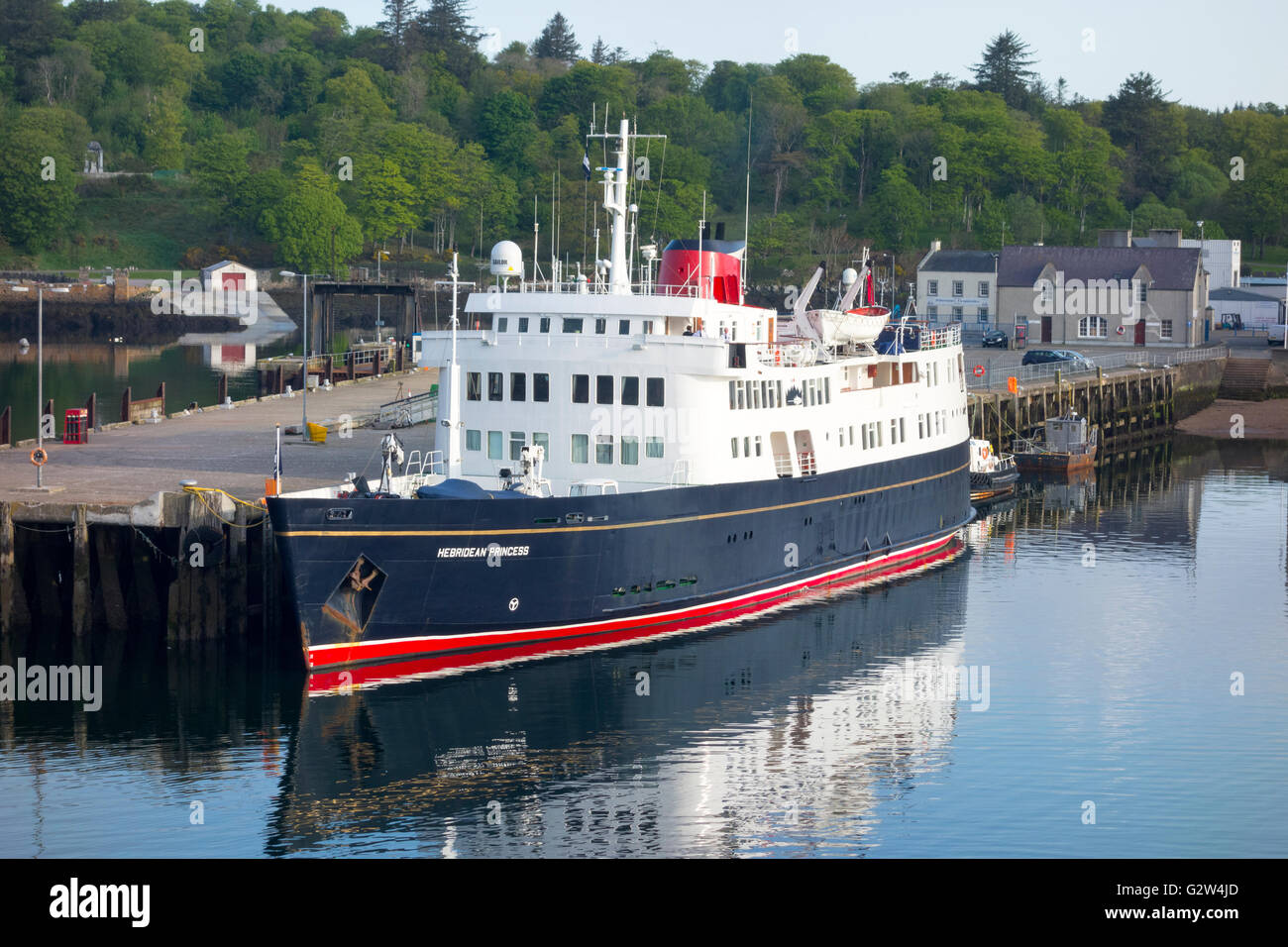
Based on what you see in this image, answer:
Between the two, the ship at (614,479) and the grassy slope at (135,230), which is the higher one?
the grassy slope at (135,230)

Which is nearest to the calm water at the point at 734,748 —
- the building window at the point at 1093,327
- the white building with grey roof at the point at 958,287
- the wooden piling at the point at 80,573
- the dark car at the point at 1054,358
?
the wooden piling at the point at 80,573

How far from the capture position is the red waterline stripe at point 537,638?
3691 cm

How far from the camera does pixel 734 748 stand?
1355 inches

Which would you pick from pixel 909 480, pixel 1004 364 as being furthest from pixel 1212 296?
pixel 909 480

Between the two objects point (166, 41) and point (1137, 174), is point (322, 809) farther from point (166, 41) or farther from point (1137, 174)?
point (166, 41)

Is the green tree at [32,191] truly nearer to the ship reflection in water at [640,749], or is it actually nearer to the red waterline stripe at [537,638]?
the red waterline stripe at [537,638]

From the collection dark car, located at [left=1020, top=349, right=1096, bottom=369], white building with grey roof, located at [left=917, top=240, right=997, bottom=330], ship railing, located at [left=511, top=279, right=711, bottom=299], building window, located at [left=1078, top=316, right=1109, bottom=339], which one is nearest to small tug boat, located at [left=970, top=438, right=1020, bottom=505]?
ship railing, located at [left=511, top=279, right=711, bottom=299]

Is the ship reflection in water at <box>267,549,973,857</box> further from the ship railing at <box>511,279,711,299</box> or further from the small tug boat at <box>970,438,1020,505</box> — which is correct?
the small tug boat at <box>970,438,1020,505</box>

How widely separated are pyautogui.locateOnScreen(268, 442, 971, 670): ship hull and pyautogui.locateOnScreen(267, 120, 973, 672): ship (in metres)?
0.05

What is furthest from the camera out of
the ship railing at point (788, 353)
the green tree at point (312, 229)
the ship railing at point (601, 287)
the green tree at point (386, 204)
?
the green tree at point (386, 204)

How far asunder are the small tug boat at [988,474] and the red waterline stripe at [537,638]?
21284 mm

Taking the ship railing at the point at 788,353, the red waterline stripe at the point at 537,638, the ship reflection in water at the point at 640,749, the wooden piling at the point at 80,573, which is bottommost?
the ship reflection in water at the point at 640,749

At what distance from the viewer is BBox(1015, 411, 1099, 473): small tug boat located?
244ft

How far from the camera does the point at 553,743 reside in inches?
1345
